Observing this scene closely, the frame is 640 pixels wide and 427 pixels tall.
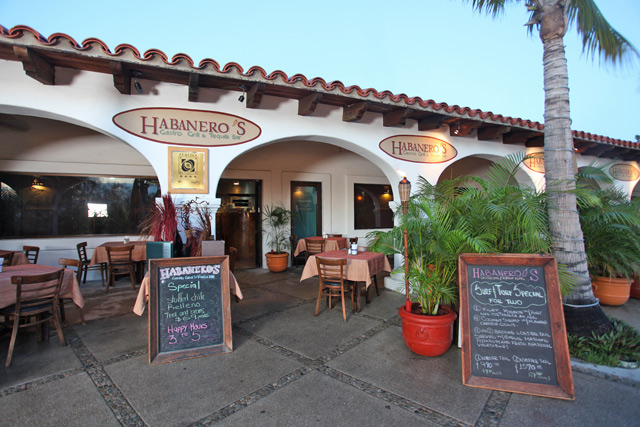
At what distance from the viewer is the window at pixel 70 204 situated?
5.97m

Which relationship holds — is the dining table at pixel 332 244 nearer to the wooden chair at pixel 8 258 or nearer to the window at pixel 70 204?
the window at pixel 70 204

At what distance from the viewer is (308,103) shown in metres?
4.64

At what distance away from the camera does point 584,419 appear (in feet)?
6.46

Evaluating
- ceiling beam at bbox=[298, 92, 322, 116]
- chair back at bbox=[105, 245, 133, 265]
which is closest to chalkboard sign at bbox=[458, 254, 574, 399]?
ceiling beam at bbox=[298, 92, 322, 116]

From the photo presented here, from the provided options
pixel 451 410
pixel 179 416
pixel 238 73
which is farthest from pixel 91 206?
pixel 451 410

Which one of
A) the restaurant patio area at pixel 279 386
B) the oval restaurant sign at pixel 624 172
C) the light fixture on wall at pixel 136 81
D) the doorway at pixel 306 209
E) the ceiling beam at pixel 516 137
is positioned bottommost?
the restaurant patio area at pixel 279 386

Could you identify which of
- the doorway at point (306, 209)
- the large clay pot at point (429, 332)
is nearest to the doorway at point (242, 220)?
the doorway at point (306, 209)

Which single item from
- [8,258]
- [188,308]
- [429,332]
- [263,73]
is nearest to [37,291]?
[188,308]

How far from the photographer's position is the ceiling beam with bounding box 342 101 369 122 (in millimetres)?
4789

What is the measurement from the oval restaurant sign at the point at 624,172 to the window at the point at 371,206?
18.5 ft

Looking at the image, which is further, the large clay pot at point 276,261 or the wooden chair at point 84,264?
the large clay pot at point 276,261

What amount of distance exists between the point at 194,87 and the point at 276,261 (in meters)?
4.25

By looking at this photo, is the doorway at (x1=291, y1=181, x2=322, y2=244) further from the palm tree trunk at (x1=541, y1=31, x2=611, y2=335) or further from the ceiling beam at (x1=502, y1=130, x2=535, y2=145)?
the palm tree trunk at (x1=541, y1=31, x2=611, y2=335)

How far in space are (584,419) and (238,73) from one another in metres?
4.41
